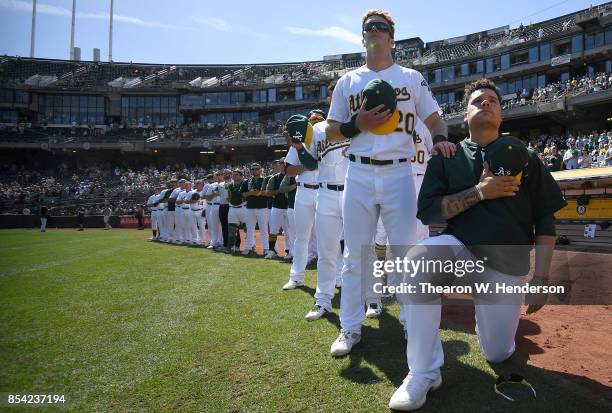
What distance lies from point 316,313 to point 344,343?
102 centimetres

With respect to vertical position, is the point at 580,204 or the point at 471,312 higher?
the point at 580,204

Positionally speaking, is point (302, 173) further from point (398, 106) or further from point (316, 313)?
point (398, 106)

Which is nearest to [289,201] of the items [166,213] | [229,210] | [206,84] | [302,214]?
[229,210]

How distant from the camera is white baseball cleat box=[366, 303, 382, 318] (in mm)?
4438

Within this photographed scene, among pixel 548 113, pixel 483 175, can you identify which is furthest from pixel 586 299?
pixel 548 113

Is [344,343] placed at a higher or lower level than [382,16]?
lower

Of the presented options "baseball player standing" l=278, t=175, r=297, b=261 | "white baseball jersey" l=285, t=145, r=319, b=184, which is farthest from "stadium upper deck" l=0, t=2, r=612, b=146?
"white baseball jersey" l=285, t=145, r=319, b=184

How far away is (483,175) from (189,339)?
2752mm

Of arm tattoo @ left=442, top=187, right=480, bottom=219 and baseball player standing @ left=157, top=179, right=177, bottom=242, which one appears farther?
baseball player standing @ left=157, top=179, right=177, bottom=242

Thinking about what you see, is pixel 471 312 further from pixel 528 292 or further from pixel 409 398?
pixel 409 398

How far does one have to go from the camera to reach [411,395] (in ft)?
7.75

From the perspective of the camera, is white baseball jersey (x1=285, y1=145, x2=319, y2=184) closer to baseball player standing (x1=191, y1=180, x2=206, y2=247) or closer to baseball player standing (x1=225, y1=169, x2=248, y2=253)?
baseball player standing (x1=225, y1=169, x2=248, y2=253)

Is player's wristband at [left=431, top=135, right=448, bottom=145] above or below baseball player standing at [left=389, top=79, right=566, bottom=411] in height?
above

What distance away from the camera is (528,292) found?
264 cm
